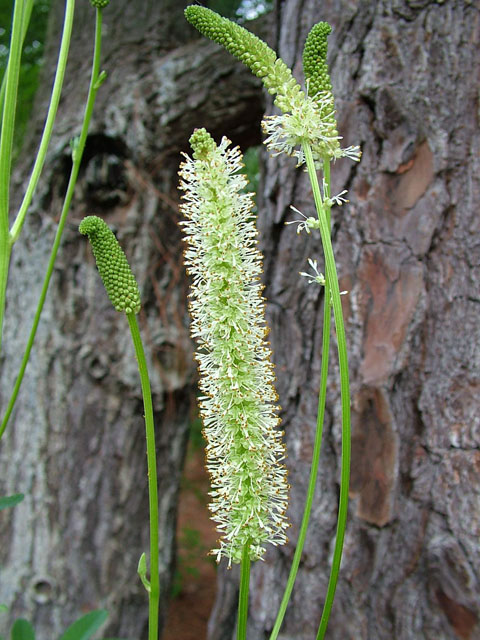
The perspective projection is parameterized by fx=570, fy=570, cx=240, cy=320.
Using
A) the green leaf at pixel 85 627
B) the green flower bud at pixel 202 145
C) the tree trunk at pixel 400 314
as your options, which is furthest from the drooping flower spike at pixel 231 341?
the tree trunk at pixel 400 314

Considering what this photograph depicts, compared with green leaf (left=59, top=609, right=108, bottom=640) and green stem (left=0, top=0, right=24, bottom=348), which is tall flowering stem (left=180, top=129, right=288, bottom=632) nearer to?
green stem (left=0, top=0, right=24, bottom=348)

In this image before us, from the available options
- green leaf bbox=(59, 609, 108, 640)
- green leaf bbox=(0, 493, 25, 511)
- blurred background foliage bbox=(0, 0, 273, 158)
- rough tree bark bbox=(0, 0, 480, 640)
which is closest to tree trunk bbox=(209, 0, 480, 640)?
rough tree bark bbox=(0, 0, 480, 640)

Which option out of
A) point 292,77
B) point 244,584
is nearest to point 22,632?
point 244,584

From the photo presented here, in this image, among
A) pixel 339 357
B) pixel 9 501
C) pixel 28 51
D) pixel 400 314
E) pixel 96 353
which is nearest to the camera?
pixel 339 357

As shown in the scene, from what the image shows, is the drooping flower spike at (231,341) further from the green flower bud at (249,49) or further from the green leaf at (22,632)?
the green leaf at (22,632)

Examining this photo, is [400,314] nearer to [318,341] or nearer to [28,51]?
[318,341]

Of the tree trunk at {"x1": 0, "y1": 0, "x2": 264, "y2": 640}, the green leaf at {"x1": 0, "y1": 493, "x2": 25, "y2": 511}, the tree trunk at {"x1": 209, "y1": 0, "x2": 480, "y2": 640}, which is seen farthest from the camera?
the tree trunk at {"x1": 0, "y1": 0, "x2": 264, "y2": 640}
